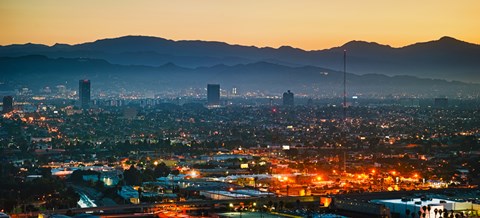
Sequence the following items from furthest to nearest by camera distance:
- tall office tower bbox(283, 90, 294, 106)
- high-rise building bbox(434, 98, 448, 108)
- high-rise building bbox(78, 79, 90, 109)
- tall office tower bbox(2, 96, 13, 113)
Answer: tall office tower bbox(283, 90, 294, 106) < high-rise building bbox(78, 79, 90, 109) < high-rise building bbox(434, 98, 448, 108) < tall office tower bbox(2, 96, 13, 113)

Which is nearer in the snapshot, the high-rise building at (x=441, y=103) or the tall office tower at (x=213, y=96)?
the high-rise building at (x=441, y=103)

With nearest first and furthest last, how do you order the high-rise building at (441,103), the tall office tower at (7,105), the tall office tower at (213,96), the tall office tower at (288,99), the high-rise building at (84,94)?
1. the tall office tower at (7,105)
2. the high-rise building at (441,103)
3. the high-rise building at (84,94)
4. the tall office tower at (288,99)
5. the tall office tower at (213,96)

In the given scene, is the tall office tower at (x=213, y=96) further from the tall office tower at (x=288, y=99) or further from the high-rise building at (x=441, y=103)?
the high-rise building at (x=441, y=103)

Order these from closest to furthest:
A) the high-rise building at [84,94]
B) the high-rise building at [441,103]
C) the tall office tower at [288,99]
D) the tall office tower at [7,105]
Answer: the tall office tower at [7,105] → the high-rise building at [441,103] → the high-rise building at [84,94] → the tall office tower at [288,99]

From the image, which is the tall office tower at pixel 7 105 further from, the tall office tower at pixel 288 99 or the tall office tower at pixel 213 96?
the tall office tower at pixel 288 99

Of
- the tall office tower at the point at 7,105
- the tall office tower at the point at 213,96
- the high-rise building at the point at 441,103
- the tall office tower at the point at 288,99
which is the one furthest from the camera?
the tall office tower at the point at 213,96

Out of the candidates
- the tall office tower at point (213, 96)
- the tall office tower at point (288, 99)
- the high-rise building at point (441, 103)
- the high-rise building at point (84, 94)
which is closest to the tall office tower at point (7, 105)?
the high-rise building at point (84, 94)

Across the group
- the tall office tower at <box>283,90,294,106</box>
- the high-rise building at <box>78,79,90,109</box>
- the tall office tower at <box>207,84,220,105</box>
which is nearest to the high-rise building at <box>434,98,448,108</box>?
the tall office tower at <box>283,90,294,106</box>

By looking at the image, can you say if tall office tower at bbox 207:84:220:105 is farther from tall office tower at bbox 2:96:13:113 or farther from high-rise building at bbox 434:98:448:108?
tall office tower at bbox 2:96:13:113

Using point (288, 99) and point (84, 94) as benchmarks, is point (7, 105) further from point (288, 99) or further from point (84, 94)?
point (288, 99)

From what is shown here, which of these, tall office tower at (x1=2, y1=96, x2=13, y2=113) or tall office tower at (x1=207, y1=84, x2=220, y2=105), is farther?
tall office tower at (x1=207, y1=84, x2=220, y2=105)

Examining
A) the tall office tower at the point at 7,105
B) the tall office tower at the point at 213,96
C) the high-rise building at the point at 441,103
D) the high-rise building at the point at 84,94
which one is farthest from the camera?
the tall office tower at the point at 213,96
